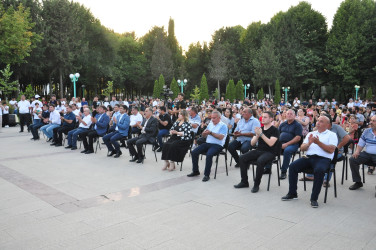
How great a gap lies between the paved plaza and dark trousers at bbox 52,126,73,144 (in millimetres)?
3768

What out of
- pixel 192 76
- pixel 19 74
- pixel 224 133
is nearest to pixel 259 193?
pixel 224 133

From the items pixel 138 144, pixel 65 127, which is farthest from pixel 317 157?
pixel 65 127

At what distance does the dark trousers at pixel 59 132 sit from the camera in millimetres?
10867

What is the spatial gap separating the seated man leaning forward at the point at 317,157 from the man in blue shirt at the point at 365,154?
1.04 meters

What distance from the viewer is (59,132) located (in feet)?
35.9

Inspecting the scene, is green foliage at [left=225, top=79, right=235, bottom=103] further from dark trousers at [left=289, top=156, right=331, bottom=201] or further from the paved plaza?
dark trousers at [left=289, top=156, right=331, bottom=201]

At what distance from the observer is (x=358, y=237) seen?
12.1 feet

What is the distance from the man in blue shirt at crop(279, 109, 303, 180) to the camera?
662 cm

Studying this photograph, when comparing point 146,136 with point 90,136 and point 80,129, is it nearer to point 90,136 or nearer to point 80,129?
point 90,136

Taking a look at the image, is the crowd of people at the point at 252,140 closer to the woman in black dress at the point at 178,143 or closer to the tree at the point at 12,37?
the woman in black dress at the point at 178,143

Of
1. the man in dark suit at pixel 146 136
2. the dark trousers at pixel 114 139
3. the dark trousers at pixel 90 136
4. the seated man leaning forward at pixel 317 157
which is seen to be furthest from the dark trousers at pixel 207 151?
the dark trousers at pixel 90 136

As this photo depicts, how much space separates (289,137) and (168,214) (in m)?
3.63

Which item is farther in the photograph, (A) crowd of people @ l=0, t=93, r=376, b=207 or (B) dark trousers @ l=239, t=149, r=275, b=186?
(B) dark trousers @ l=239, t=149, r=275, b=186

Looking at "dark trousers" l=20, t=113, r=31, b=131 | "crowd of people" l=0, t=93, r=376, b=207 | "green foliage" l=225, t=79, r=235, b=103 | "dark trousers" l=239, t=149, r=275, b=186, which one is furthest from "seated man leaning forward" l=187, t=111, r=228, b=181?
"green foliage" l=225, t=79, r=235, b=103
